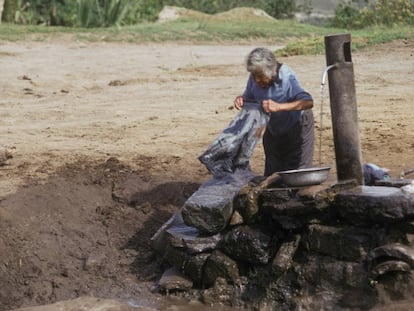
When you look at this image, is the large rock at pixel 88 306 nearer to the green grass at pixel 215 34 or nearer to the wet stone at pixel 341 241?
the wet stone at pixel 341 241

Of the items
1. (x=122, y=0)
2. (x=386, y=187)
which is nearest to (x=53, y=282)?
(x=386, y=187)

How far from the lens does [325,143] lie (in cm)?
927

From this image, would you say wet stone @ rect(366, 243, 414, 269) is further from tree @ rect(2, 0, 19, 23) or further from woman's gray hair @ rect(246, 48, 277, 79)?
tree @ rect(2, 0, 19, 23)

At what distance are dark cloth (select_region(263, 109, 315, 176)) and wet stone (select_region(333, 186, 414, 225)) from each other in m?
0.80

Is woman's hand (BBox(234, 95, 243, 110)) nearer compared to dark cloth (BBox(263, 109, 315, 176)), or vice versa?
woman's hand (BBox(234, 95, 243, 110))

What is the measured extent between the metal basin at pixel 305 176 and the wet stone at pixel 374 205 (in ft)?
0.87

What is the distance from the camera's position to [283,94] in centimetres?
670

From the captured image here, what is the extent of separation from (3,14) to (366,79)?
1112 centimetres

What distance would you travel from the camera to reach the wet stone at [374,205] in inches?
240

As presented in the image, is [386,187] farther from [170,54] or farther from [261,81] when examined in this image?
[170,54]

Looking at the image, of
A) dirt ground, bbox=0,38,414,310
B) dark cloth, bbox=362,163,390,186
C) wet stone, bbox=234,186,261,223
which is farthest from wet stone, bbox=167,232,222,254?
dark cloth, bbox=362,163,390,186

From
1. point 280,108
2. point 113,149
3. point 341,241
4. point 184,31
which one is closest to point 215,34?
point 184,31

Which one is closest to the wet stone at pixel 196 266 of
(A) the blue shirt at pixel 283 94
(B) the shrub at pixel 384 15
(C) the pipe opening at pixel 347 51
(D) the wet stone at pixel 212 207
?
→ (D) the wet stone at pixel 212 207

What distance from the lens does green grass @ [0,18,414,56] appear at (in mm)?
14594
